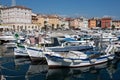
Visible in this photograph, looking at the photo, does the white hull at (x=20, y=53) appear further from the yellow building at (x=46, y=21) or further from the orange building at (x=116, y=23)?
the orange building at (x=116, y=23)

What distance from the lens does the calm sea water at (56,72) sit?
2078 cm

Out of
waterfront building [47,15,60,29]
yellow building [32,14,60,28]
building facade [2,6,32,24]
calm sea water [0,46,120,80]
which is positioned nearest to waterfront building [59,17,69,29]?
yellow building [32,14,60,28]

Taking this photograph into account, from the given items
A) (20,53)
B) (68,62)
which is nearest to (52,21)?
(20,53)

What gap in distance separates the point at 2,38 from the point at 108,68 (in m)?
28.9

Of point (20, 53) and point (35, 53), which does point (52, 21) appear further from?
point (35, 53)

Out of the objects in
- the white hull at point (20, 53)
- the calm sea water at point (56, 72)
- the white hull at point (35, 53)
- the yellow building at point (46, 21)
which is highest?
the yellow building at point (46, 21)

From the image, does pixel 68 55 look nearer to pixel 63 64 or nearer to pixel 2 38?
pixel 63 64

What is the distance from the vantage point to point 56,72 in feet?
74.6

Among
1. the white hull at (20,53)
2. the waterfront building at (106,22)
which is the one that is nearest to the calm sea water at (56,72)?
the white hull at (20,53)

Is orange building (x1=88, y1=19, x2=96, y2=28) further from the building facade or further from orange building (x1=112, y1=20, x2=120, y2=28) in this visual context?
the building facade

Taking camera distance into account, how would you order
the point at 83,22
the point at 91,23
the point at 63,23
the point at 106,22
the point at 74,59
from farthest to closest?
the point at 91,23 → the point at 83,22 → the point at 106,22 → the point at 63,23 → the point at 74,59

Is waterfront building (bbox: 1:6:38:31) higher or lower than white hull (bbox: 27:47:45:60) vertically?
higher

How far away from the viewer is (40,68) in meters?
24.6

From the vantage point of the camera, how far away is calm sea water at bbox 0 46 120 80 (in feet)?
68.2
